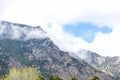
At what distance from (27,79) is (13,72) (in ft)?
23.2

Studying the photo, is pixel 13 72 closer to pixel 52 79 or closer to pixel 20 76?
pixel 20 76

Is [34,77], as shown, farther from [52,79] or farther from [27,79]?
[52,79]

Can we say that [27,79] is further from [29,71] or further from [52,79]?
[52,79]

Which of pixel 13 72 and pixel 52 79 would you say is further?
pixel 52 79

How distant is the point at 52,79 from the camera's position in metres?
184

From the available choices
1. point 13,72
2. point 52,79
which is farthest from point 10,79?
point 52,79

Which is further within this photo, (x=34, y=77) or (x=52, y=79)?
(x=52, y=79)

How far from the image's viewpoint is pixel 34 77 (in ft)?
529

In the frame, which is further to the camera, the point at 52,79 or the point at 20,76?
the point at 52,79

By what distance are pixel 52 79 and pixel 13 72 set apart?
3086cm

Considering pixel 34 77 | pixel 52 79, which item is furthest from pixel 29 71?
pixel 52 79

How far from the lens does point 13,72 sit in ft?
520

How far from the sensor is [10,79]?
6245 inches

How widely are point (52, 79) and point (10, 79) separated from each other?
102 feet
